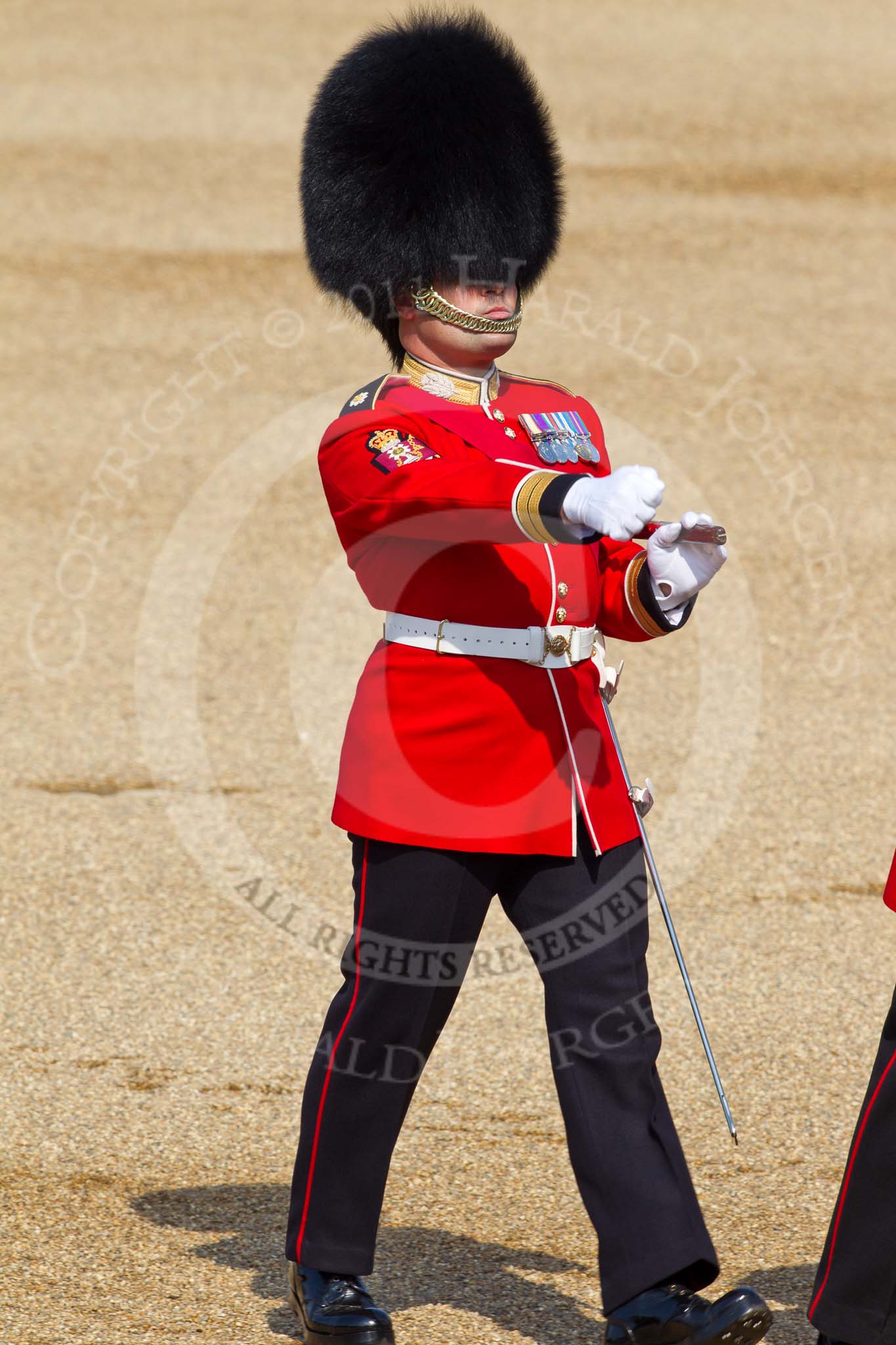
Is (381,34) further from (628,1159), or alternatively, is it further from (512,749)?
(628,1159)

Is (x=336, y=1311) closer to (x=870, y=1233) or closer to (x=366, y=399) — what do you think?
(x=870, y=1233)

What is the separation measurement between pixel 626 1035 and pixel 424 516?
74 cm

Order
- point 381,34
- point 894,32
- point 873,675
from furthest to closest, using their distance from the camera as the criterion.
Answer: point 894,32
point 873,675
point 381,34

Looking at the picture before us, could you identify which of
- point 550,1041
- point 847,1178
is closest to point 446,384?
point 550,1041

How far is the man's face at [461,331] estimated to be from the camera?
98.0 inches

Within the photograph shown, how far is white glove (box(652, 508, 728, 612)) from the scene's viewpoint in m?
2.36

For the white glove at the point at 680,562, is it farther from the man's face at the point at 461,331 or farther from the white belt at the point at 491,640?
the man's face at the point at 461,331

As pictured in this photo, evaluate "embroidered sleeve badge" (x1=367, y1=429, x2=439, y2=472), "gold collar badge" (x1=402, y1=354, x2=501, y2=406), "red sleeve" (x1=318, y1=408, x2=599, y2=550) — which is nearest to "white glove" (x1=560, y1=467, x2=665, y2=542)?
"red sleeve" (x1=318, y1=408, x2=599, y2=550)

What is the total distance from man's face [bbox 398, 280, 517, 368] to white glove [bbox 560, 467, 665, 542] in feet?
1.24

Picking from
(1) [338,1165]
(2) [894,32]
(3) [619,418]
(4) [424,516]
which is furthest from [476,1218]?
→ (2) [894,32]

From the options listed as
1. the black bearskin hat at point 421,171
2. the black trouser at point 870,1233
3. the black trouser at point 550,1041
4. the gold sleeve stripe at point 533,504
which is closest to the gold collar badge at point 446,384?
the black bearskin hat at point 421,171

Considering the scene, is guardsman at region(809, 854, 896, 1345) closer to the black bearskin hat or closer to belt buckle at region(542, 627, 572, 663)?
belt buckle at region(542, 627, 572, 663)

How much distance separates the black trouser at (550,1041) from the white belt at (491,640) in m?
0.25

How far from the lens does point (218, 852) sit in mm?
4363
